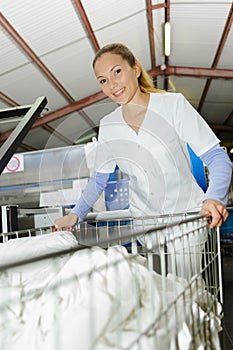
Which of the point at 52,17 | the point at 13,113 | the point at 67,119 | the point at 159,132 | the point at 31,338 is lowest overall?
the point at 31,338

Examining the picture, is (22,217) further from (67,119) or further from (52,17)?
(67,119)

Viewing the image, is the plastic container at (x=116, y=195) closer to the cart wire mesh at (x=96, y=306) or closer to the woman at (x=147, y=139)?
the woman at (x=147, y=139)

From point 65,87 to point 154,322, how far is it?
8.37 m

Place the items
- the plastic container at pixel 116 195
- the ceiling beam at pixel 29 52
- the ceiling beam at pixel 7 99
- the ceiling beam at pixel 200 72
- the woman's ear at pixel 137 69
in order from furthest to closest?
the ceiling beam at pixel 200 72 < the ceiling beam at pixel 7 99 < the ceiling beam at pixel 29 52 < the plastic container at pixel 116 195 < the woman's ear at pixel 137 69

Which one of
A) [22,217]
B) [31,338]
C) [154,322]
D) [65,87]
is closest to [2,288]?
[31,338]

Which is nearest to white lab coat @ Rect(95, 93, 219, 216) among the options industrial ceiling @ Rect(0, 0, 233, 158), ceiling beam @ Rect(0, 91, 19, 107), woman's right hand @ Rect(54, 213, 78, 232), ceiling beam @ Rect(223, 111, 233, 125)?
woman's right hand @ Rect(54, 213, 78, 232)

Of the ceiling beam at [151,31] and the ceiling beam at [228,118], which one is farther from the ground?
the ceiling beam at [151,31]

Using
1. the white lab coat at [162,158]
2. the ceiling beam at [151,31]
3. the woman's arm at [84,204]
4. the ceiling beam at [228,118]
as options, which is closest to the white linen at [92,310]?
the woman's arm at [84,204]

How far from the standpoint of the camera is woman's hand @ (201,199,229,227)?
1025mm

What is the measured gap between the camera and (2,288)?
65 cm

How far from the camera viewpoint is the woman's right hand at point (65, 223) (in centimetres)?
126

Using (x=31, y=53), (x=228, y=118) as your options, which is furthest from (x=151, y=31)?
(x=228, y=118)

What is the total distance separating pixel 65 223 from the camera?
50.8 inches

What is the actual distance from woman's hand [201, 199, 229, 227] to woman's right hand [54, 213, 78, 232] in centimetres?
44
